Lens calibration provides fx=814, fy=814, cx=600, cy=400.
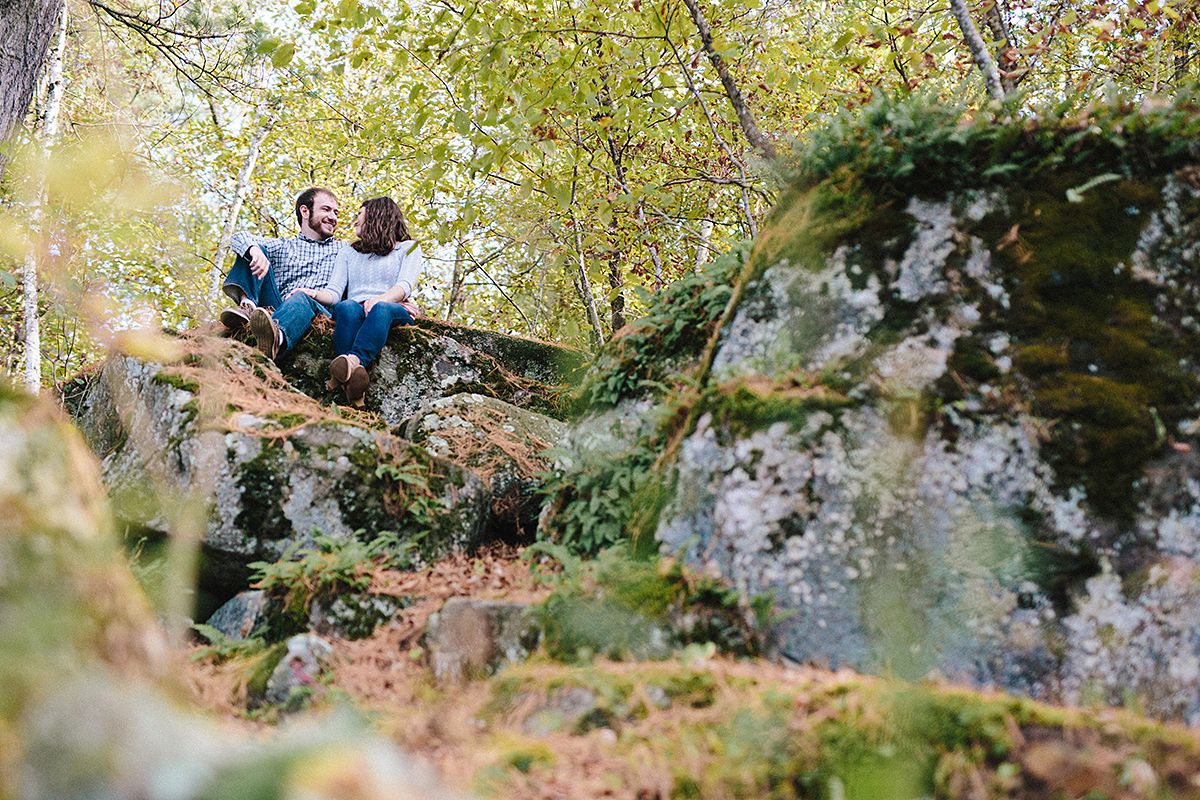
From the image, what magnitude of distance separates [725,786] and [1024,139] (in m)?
3.80

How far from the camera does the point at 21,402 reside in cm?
245

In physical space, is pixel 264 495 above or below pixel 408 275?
below

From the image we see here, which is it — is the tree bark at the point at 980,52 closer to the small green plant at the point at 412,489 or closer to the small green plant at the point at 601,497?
the small green plant at the point at 601,497

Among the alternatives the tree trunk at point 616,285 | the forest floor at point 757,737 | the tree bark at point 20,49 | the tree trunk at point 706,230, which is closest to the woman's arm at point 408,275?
the tree trunk at point 616,285

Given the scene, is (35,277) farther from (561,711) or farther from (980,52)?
(980,52)

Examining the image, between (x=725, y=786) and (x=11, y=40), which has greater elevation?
(x=11, y=40)

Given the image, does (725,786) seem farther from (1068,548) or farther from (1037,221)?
(1037,221)

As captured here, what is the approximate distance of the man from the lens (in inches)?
308

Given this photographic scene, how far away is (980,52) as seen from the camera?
5980mm

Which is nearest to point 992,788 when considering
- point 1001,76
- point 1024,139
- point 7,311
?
point 1024,139

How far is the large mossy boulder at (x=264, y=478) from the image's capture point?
206 inches

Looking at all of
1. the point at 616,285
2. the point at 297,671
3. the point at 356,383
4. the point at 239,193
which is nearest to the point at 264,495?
the point at 297,671

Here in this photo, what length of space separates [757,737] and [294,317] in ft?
21.0

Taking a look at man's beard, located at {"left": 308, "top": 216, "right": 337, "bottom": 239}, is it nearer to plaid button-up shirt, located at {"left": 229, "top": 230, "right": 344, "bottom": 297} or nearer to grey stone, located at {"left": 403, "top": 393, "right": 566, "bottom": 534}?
plaid button-up shirt, located at {"left": 229, "top": 230, "right": 344, "bottom": 297}
